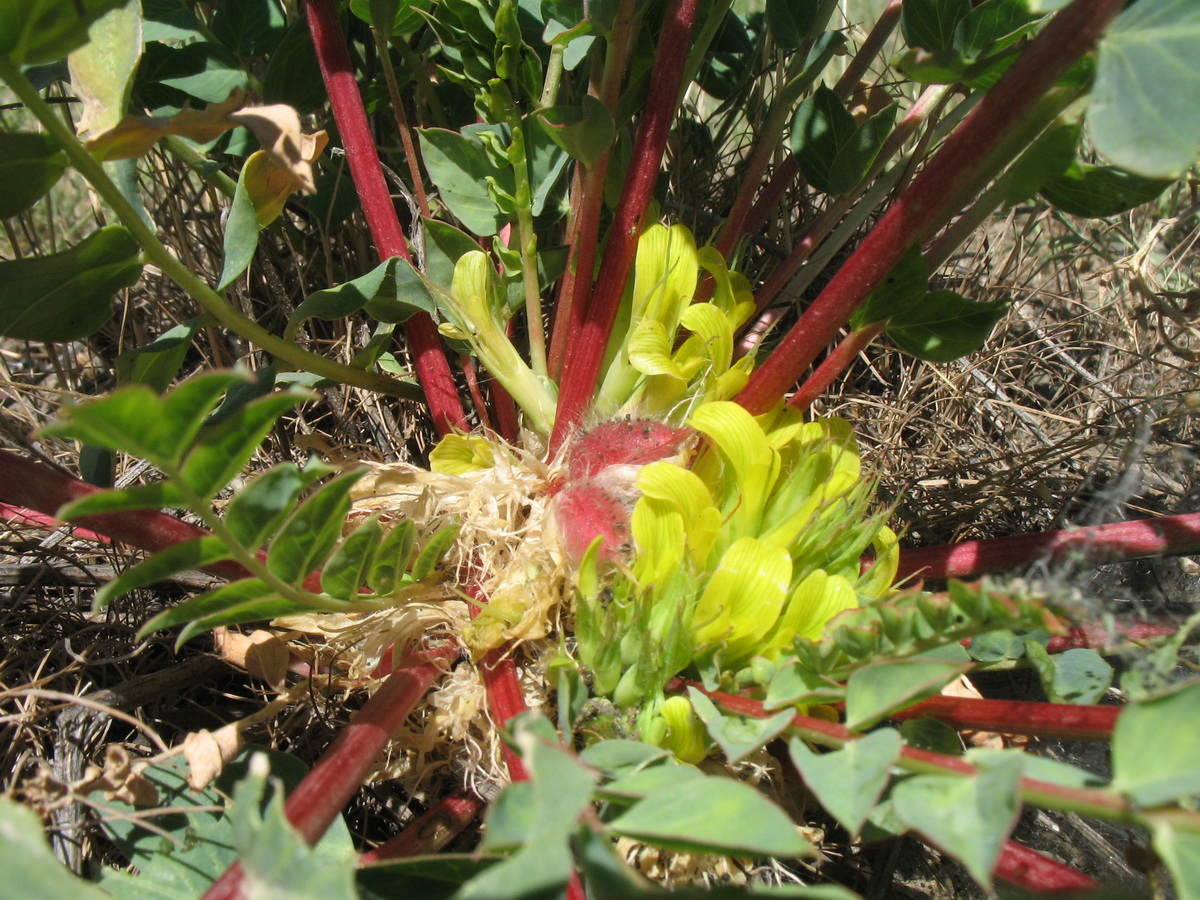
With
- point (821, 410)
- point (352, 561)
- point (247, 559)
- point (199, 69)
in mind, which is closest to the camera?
point (247, 559)

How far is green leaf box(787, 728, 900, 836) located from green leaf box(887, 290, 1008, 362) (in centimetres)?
60

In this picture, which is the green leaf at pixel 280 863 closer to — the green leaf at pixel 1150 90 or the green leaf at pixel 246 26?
the green leaf at pixel 1150 90

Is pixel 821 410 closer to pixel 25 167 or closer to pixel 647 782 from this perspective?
pixel 647 782

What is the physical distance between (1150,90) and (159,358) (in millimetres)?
1206

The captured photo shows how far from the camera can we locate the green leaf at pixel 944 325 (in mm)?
1164

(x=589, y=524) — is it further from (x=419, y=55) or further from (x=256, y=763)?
(x=419, y=55)

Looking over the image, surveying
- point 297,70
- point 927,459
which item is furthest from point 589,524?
point 297,70

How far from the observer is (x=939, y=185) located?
1012 millimetres

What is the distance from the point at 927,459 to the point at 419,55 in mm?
1142

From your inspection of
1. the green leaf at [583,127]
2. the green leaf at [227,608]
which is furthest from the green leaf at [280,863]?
the green leaf at [583,127]

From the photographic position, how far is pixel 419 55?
1483 millimetres

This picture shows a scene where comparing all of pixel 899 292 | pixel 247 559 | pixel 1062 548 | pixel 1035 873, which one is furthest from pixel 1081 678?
pixel 247 559

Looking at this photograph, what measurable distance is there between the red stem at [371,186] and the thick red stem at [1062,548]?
0.72 metres

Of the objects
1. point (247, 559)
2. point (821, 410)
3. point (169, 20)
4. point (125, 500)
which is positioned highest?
point (169, 20)
